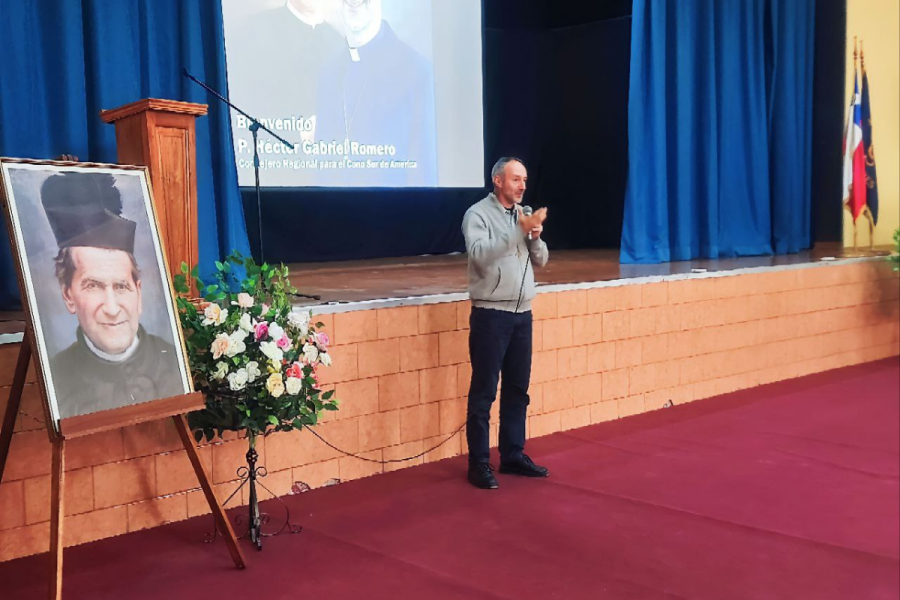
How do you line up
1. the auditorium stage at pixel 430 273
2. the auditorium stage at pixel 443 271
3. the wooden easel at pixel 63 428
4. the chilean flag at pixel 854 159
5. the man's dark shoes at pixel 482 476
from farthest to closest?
1. the chilean flag at pixel 854 159
2. the auditorium stage at pixel 443 271
3. the auditorium stage at pixel 430 273
4. the man's dark shoes at pixel 482 476
5. the wooden easel at pixel 63 428

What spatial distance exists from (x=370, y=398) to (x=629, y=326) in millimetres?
1719

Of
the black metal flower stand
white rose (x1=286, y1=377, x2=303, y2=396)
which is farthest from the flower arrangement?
the black metal flower stand

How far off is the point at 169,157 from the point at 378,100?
292 centimetres

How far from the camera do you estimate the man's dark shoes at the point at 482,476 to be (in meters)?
3.73

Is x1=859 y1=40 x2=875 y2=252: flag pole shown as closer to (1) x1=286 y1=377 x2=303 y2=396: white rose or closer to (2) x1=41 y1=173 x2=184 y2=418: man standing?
(1) x1=286 y1=377 x2=303 y2=396: white rose

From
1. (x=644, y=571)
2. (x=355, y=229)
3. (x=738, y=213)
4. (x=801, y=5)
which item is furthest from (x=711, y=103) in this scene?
(x=644, y=571)

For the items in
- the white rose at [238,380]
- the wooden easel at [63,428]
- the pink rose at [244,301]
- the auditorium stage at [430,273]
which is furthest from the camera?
the auditorium stage at [430,273]

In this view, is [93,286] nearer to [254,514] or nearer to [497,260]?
[254,514]

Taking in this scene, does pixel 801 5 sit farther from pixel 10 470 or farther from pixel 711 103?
pixel 10 470

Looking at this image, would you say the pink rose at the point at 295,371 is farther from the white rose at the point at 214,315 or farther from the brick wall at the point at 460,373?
the brick wall at the point at 460,373

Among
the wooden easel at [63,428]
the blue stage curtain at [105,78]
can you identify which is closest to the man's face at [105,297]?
the wooden easel at [63,428]

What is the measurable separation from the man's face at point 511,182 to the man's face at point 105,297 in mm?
1539

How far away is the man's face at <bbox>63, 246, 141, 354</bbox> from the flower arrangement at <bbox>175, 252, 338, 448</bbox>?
33cm

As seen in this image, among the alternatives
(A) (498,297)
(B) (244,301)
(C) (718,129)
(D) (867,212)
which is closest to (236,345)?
(B) (244,301)
